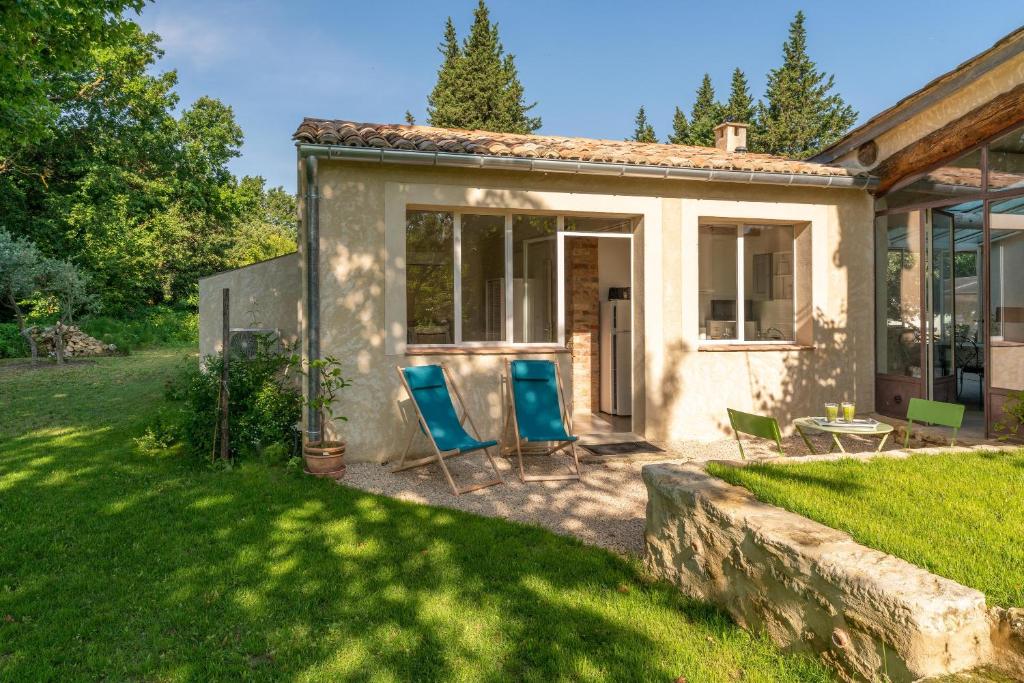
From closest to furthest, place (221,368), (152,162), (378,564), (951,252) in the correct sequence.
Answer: (378,564) < (221,368) < (951,252) < (152,162)

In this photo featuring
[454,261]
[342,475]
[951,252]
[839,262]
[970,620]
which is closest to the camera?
[970,620]

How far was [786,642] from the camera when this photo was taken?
9.32 ft

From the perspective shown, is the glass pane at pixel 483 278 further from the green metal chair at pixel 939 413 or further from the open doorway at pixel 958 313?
the open doorway at pixel 958 313

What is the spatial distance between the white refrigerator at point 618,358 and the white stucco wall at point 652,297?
1342 mm

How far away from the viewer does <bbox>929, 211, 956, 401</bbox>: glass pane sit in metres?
7.87

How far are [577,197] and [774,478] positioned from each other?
4.37 m

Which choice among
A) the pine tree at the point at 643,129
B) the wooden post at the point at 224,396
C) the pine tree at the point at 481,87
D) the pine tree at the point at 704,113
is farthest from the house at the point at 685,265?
the pine tree at the point at 643,129

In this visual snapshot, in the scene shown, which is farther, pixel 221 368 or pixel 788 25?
pixel 788 25

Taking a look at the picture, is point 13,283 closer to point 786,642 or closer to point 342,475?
point 342,475

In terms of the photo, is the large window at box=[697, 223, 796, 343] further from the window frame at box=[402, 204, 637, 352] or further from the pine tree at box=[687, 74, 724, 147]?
the pine tree at box=[687, 74, 724, 147]

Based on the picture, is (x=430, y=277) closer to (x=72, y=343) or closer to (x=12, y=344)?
(x=72, y=343)

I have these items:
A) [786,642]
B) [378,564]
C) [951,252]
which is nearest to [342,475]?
[378,564]

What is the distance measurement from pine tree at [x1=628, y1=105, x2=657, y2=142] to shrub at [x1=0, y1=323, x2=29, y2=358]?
110 feet

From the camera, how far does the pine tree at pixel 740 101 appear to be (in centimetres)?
3691
